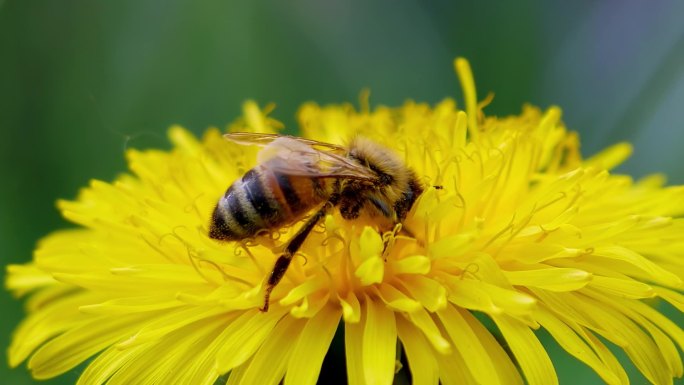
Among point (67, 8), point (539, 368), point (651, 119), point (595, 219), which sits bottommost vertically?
point (539, 368)

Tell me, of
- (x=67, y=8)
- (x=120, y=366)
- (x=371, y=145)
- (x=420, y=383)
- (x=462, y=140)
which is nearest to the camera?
(x=420, y=383)

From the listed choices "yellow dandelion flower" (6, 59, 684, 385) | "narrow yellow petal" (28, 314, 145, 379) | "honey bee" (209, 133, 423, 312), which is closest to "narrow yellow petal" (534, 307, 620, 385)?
"yellow dandelion flower" (6, 59, 684, 385)

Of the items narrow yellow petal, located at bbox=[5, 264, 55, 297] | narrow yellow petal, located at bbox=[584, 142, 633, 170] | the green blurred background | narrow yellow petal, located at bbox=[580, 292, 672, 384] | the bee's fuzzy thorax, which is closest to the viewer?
narrow yellow petal, located at bbox=[580, 292, 672, 384]

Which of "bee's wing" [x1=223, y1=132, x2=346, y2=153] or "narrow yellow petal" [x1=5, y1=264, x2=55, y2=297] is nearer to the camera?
"bee's wing" [x1=223, y1=132, x2=346, y2=153]

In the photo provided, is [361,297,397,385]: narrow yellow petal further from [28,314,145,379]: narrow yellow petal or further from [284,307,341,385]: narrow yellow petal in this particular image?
[28,314,145,379]: narrow yellow petal

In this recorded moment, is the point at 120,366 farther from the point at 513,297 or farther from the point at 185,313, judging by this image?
the point at 513,297

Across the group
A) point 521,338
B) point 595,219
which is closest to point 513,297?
point 521,338
